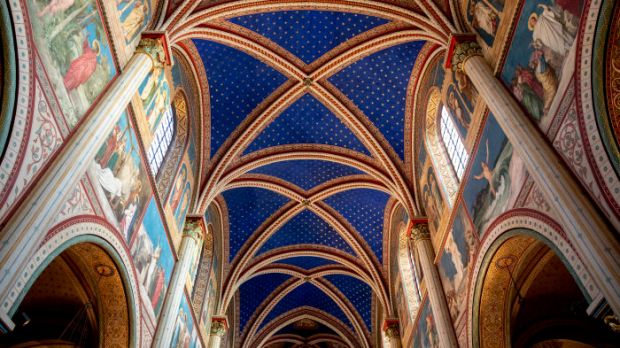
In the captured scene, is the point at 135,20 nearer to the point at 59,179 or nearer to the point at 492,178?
the point at 59,179

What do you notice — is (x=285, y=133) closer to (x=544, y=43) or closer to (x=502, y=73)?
(x=502, y=73)

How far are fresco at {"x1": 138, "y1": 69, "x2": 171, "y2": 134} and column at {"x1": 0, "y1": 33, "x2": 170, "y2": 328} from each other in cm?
58

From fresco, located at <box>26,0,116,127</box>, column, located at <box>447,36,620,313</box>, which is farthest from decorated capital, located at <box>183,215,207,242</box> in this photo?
column, located at <box>447,36,620,313</box>

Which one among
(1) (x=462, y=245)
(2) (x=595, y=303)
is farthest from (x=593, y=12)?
(1) (x=462, y=245)

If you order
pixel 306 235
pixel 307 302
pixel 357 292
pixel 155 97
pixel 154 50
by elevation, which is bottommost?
pixel 155 97

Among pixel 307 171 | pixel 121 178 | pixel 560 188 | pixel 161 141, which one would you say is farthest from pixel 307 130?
pixel 560 188

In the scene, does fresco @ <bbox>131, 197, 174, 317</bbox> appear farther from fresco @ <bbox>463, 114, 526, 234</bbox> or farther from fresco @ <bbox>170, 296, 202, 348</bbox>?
fresco @ <bbox>463, 114, 526, 234</bbox>

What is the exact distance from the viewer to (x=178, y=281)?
37.6 ft

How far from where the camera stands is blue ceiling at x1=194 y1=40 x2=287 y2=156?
13617 millimetres

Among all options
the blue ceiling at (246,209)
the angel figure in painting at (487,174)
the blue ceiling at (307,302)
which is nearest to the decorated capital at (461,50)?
the angel figure in painting at (487,174)

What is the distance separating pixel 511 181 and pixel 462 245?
9.25 ft

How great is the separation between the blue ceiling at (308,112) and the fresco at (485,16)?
3.07 m

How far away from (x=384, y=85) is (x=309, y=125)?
3.09 metres

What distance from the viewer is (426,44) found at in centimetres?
1287
